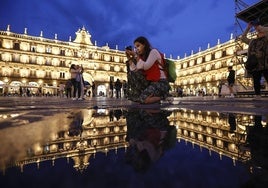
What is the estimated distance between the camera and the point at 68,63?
4138 cm

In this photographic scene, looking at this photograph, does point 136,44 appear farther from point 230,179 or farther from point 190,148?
point 230,179

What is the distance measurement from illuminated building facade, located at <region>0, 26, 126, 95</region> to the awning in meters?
26.8

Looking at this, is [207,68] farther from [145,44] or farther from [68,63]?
[145,44]

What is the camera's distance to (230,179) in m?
0.44

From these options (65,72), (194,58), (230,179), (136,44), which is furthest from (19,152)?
(194,58)

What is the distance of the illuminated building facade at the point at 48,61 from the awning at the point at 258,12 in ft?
87.9

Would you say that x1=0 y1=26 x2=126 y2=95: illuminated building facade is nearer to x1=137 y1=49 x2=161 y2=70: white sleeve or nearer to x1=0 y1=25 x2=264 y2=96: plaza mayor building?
x1=0 y1=25 x2=264 y2=96: plaza mayor building

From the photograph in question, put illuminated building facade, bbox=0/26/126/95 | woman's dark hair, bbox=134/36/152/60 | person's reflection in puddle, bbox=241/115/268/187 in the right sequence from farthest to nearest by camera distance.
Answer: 1. illuminated building facade, bbox=0/26/126/95
2. woman's dark hair, bbox=134/36/152/60
3. person's reflection in puddle, bbox=241/115/268/187

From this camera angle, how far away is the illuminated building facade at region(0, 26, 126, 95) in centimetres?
3459

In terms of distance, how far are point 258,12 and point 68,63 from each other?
36449 millimetres

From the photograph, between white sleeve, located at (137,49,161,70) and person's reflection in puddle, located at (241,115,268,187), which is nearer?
person's reflection in puddle, located at (241,115,268,187)

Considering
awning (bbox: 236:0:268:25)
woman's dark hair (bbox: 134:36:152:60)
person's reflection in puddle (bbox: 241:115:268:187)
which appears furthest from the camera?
awning (bbox: 236:0:268:25)

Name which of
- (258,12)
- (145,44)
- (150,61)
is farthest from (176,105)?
(258,12)

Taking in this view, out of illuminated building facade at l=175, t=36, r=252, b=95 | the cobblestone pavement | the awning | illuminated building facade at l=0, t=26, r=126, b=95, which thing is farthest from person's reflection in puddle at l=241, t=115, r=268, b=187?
illuminated building facade at l=175, t=36, r=252, b=95
